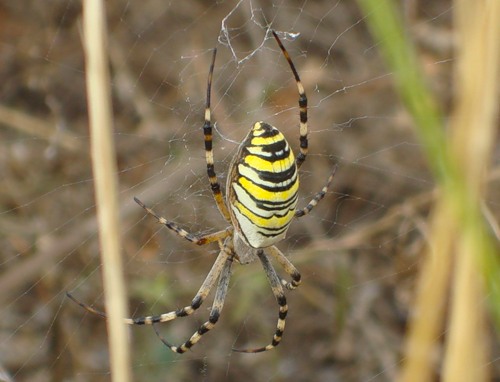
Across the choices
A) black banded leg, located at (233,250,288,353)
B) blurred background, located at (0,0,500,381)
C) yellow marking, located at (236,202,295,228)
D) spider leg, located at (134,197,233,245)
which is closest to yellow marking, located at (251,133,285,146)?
yellow marking, located at (236,202,295,228)

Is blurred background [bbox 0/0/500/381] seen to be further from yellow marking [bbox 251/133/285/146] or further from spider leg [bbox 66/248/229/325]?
yellow marking [bbox 251/133/285/146]

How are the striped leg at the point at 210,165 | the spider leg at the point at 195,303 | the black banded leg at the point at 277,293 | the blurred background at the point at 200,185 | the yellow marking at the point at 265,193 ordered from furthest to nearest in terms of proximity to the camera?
1. the blurred background at the point at 200,185
2. the black banded leg at the point at 277,293
3. the spider leg at the point at 195,303
4. the striped leg at the point at 210,165
5. the yellow marking at the point at 265,193

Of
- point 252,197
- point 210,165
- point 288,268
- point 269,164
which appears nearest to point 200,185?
point 288,268

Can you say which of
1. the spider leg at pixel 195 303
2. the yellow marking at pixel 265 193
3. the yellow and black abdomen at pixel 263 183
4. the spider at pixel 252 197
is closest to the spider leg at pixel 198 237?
the spider at pixel 252 197

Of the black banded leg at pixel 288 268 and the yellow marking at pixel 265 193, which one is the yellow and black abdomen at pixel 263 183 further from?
the black banded leg at pixel 288 268

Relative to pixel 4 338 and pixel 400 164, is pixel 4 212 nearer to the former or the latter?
pixel 4 338

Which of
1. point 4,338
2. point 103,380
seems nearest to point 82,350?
point 103,380

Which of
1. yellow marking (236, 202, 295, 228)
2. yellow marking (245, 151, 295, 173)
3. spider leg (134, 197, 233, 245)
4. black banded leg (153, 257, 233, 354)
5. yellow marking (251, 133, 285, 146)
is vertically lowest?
black banded leg (153, 257, 233, 354)
